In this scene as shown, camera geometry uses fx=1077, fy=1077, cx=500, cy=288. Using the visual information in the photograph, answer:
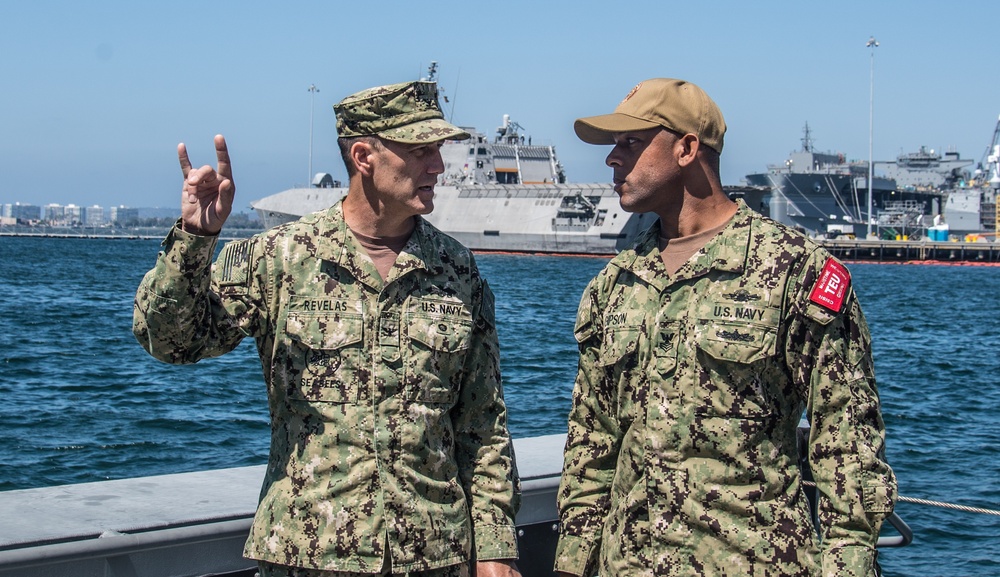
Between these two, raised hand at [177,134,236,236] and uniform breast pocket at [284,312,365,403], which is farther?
uniform breast pocket at [284,312,365,403]

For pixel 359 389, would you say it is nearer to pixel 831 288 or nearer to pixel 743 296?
pixel 743 296

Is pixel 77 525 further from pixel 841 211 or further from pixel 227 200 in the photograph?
pixel 841 211

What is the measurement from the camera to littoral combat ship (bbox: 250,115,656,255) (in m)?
52.5

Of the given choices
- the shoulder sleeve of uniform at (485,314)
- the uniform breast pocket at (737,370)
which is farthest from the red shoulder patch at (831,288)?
the shoulder sleeve of uniform at (485,314)

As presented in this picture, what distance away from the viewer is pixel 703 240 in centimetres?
255

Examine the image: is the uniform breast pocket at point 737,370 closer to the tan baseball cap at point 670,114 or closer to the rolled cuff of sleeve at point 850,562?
the rolled cuff of sleeve at point 850,562

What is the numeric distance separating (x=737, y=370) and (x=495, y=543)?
671 millimetres

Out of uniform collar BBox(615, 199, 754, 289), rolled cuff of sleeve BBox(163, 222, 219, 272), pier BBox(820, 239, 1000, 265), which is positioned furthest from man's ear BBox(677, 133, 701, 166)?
pier BBox(820, 239, 1000, 265)

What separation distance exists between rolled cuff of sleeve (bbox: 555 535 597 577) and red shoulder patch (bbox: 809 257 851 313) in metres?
0.77

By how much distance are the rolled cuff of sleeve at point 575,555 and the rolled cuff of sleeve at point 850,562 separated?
0.54m

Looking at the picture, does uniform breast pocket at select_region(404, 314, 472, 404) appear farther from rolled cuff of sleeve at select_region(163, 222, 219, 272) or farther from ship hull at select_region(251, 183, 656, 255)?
ship hull at select_region(251, 183, 656, 255)

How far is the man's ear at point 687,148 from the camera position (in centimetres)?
253

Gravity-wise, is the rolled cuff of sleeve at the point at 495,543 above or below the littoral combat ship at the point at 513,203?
below

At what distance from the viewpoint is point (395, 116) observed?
2502 mm
